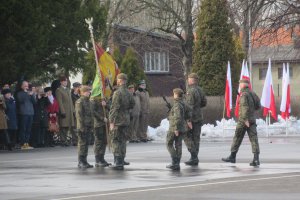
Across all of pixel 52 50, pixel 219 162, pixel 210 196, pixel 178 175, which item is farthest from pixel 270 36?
pixel 210 196

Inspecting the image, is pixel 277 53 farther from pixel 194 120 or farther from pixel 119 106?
pixel 119 106

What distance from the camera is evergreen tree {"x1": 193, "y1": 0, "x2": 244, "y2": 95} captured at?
155 ft

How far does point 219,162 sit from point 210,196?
694 centimetres

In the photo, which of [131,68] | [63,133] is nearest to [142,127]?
[63,133]

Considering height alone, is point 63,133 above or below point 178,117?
below

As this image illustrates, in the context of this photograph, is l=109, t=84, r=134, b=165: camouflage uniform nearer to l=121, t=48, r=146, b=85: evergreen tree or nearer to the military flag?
the military flag

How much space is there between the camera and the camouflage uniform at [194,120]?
2053 centimetres

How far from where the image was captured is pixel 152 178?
57.6ft

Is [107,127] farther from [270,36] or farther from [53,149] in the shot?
[270,36]

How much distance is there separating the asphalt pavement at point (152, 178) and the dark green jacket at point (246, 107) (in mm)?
954

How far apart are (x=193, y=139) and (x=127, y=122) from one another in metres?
1.56

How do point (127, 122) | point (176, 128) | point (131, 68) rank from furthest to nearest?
point (131, 68)
point (127, 122)
point (176, 128)

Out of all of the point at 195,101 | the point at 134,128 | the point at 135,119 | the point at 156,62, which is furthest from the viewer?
the point at 156,62

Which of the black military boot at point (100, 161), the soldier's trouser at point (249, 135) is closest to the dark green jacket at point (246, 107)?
the soldier's trouser at point (249, 135)
